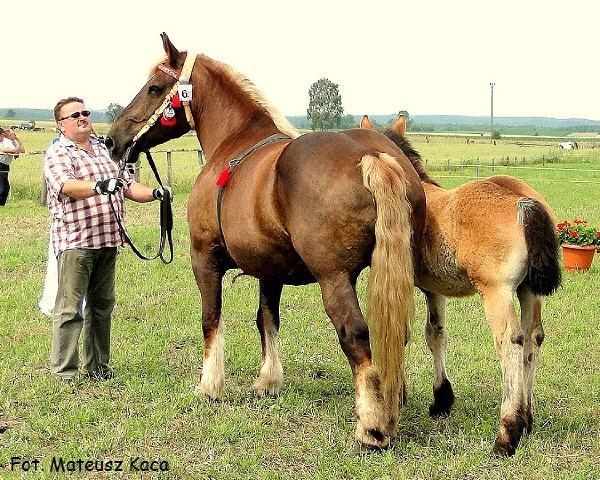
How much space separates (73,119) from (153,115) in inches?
25.4

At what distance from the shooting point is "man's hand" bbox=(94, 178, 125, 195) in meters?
5.08

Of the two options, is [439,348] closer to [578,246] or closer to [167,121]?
[167,121]

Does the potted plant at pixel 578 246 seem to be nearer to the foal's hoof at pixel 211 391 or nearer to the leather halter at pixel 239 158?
the leather halter at pixel 239 158

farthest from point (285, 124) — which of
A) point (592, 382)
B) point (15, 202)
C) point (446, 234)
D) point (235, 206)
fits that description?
point (15, 202)

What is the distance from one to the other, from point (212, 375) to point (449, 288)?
6.21 ft

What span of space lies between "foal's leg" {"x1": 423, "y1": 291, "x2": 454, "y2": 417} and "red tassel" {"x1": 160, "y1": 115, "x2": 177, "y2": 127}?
238cm

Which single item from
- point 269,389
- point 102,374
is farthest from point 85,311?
point 269,389

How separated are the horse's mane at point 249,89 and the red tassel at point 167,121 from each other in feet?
1.13

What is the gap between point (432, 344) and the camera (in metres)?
4.80

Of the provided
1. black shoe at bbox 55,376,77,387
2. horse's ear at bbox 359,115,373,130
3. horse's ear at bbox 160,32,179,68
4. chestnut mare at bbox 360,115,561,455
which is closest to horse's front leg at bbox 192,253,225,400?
black shoe at bbox 55,376,77,387

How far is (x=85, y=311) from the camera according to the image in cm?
582

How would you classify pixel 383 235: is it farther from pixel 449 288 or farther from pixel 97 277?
pixel 97 277

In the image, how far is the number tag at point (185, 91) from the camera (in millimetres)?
5297

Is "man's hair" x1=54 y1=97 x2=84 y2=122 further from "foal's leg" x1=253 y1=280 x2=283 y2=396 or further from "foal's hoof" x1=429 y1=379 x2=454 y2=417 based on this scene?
"foal's hoof" x1=429 y1=379 x2=454 y2=417
